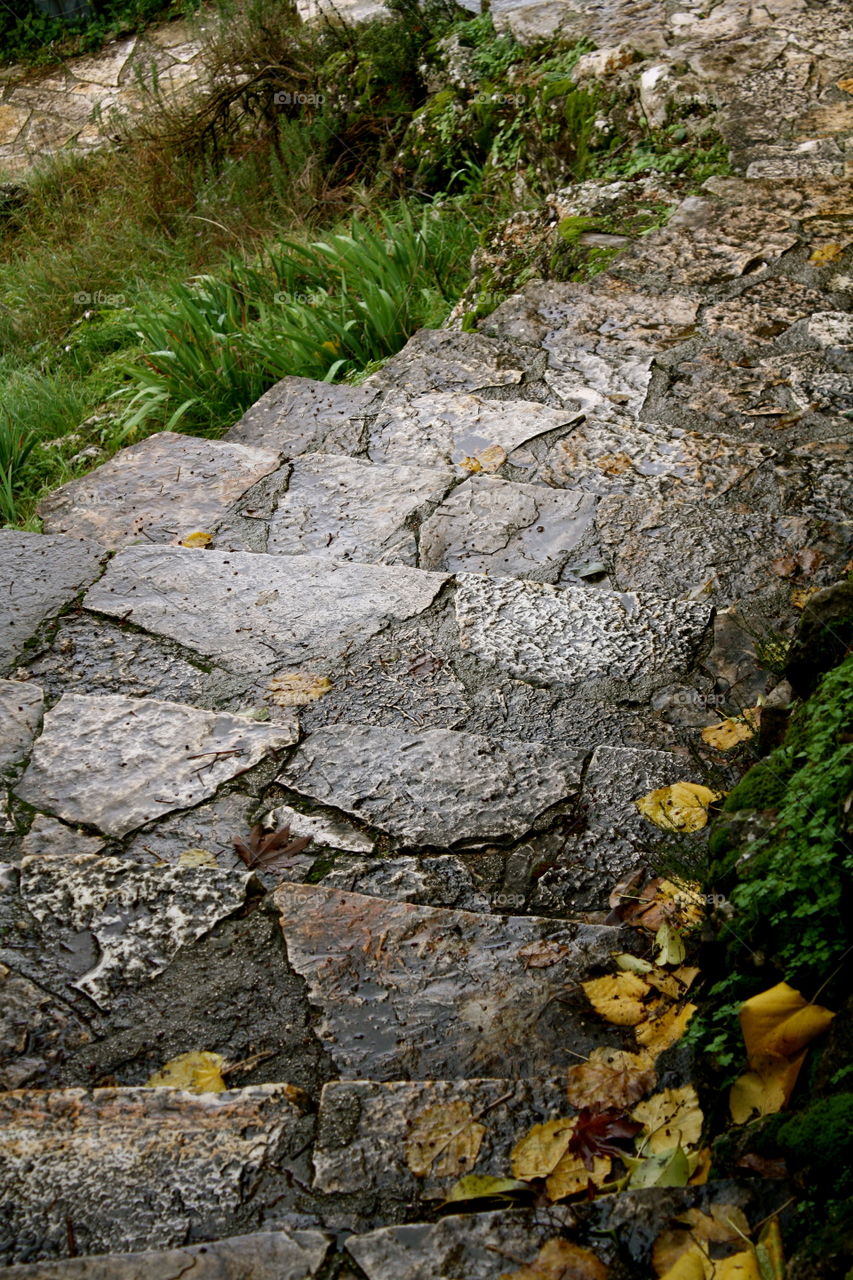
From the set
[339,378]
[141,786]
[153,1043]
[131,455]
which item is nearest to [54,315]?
[339,378]

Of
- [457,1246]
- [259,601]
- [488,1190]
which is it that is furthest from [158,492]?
[457,1246]

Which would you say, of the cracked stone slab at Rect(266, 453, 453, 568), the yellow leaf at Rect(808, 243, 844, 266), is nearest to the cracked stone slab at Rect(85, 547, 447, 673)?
the cracked stone slab at Rect(266, 453, 453, 568)

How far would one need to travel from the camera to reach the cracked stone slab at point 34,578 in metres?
2.57

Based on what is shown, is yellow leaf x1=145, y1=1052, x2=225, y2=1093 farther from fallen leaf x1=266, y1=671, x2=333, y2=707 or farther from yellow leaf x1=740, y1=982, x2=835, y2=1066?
fallen leaf x1=266, y1=671, x2=333, y2=707

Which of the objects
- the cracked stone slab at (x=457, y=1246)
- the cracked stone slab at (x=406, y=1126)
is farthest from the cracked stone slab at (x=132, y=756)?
the cracked stone slab at (x=457, y=1246)

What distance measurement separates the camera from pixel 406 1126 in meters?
1.32

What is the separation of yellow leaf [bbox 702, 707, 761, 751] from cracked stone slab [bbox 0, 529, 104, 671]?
1533mm

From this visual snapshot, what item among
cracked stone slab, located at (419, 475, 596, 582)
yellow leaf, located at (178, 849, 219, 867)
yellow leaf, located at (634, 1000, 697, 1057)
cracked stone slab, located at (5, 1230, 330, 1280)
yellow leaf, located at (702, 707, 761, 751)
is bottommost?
yellow leaf, located at (702, 707, 761, 751)

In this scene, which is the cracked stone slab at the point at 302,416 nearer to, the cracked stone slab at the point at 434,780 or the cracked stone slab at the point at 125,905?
the cracked stone slab at the point at 434,780

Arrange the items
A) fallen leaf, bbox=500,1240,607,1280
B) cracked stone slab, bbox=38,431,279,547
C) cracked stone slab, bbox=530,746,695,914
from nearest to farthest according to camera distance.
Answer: fallen leaf, bbox=500,1240,607,1280
cracked stone slab, bbox=530,746,695,914
cracked stone slab, bbox=38,431,279,547

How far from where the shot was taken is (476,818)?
1926 millimetres

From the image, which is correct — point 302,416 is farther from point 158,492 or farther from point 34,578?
point 34,578

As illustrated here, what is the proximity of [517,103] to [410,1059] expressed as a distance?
499 cm

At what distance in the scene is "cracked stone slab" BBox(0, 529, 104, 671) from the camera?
2.57 m
